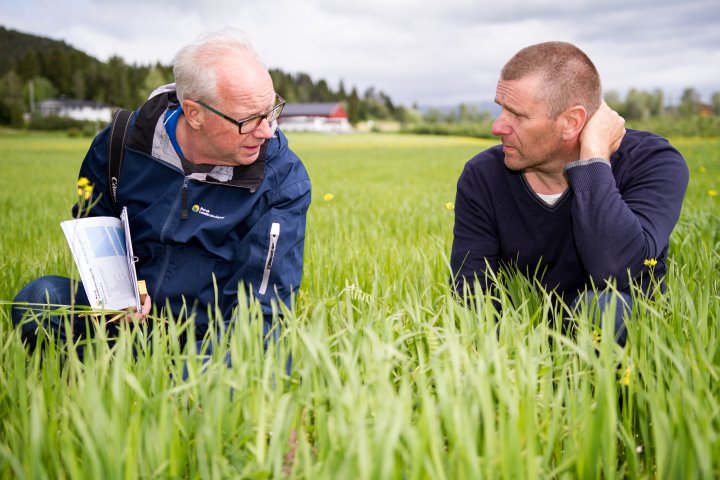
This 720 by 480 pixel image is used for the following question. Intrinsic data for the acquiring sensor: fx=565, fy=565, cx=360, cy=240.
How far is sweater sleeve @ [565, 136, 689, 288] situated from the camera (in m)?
2.33

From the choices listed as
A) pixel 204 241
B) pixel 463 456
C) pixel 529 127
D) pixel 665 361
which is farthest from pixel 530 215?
pixel 463 456

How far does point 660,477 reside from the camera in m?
1.33

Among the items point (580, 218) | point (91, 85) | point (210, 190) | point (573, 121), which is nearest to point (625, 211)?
point (580, 218)

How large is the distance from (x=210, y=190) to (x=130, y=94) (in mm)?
91060

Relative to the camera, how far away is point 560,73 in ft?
8.09

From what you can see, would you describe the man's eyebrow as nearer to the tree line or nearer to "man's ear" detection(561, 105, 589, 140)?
"man's ear" detection(561, 105, 589, 140)

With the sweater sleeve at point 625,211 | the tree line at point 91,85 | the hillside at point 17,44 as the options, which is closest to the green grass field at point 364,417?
the sweater sleeve at point 625,211

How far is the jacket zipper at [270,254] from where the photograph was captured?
7.83 feet

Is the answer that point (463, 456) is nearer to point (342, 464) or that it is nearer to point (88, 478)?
point (342, 464)

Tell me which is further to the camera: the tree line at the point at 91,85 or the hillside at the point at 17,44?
the hillside at the point at 17,44

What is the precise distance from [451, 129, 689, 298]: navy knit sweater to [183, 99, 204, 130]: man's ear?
1.33 metres

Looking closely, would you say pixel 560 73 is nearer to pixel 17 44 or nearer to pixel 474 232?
pixel 474 232

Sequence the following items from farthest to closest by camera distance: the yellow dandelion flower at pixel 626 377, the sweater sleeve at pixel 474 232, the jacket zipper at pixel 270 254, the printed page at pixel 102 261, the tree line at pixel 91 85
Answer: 1. the tree line at pixel 91 85
2. the sweater sleeve at pixel 474 232
3. the jacket zipper at pixel 270 254
4. the printed page at pixel 102 261
5. the yellow dandelion flower at pixel 626 377

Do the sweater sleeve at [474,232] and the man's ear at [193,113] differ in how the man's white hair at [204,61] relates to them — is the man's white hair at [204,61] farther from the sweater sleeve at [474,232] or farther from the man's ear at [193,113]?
the sweater sleeve at [474,232]
